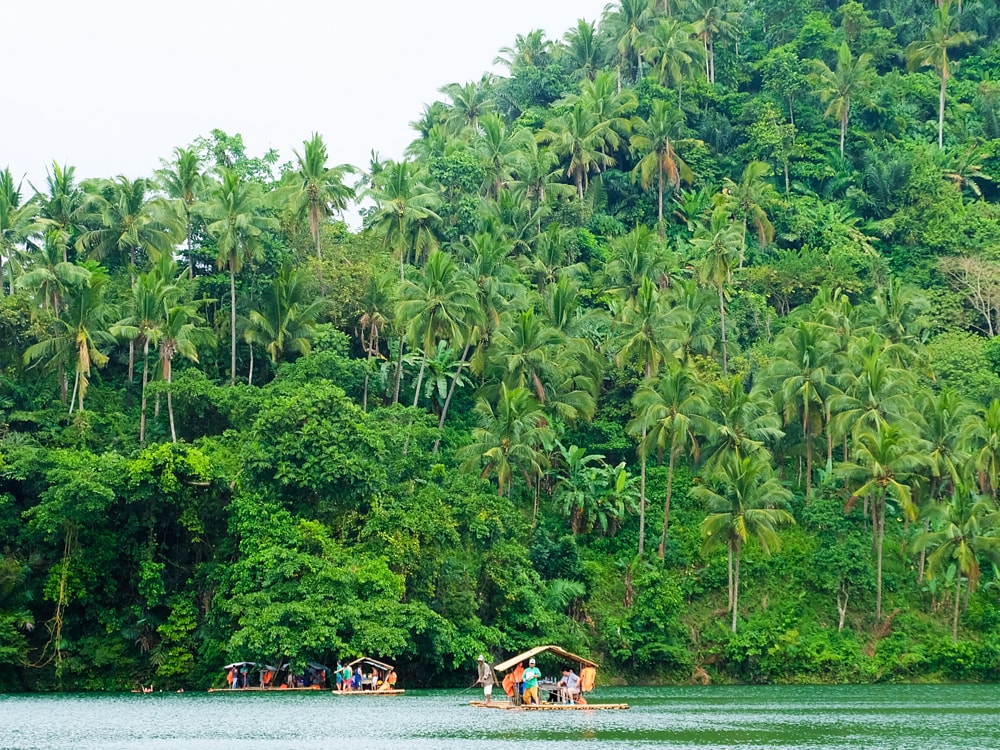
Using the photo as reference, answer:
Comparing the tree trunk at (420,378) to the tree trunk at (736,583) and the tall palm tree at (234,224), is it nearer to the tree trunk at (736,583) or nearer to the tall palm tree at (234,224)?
the tall palm tree at (234,224)

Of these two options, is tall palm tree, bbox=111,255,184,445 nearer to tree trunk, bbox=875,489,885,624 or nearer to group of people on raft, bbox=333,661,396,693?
group of people on raft, bbox=333,661,396,693

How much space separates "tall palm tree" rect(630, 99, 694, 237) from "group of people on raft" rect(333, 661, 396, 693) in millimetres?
38676

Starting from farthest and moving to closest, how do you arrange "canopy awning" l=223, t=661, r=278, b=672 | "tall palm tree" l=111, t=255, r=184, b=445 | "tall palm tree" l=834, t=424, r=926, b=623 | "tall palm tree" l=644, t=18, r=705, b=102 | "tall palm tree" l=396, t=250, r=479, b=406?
"tall palm tree" l=644, t=18, r=705, b=102 < "tall palm tree" l=396, t=250, r=479, b=406 < "tall palm tree" l=111, t=255, r=184, b=445 < "tall palm tree" l=834, t=424, r=926, b=623 < "canopy awning" l=223, t=661, r=278, b=672

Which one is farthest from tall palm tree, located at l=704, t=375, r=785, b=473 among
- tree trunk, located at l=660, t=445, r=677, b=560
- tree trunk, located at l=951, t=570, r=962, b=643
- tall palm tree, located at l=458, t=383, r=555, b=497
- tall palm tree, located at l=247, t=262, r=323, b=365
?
tall palm tree, located at l=247, t=262, r=323, b=365

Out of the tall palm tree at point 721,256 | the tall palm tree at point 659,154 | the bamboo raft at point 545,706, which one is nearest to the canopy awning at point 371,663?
the bamboo raft at point 545,706

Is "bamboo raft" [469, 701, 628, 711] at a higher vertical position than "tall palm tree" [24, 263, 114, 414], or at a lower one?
lower

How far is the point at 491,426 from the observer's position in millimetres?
58156

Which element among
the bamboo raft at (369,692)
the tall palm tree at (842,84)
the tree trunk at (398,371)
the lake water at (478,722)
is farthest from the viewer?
the tall palm tree at (842,84)

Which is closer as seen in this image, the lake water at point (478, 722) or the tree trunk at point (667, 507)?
the lake water at point (478, 722)

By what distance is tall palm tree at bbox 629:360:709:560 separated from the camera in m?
57.8

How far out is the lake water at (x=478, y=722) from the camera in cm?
3014

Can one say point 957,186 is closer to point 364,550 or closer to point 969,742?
point 364,550

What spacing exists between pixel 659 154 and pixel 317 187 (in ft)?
74.8

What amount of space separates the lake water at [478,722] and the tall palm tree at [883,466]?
381 inches
